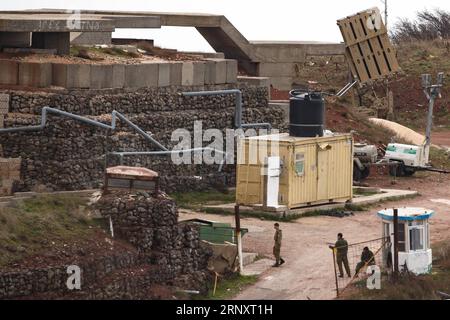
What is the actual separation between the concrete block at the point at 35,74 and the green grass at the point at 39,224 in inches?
202

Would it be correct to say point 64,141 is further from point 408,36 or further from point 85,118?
point 408,36

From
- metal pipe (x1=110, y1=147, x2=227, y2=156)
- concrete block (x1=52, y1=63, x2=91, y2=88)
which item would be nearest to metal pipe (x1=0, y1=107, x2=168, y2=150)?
metal pipe (x1=110, y1=147, x2=227, y2=156)

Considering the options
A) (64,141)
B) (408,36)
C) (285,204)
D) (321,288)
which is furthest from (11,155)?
(408,36)

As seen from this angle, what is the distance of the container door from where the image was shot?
3772 cm

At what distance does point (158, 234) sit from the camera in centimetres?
3097

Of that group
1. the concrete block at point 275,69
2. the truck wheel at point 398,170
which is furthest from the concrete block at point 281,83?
the truck wheel at point 398,170

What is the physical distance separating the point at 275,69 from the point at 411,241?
675 inches

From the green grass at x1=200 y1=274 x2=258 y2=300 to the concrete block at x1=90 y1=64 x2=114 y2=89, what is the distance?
24.0ft

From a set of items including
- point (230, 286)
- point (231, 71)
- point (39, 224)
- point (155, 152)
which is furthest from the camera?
point (231, 71)

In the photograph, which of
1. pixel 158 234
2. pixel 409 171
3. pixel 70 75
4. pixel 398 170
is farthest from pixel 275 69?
pixel 158 234

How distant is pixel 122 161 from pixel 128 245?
656 cm

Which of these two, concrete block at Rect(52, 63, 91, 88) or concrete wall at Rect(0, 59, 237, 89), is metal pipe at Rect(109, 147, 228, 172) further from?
concrete block at Rect(52, 63, 91, 88)

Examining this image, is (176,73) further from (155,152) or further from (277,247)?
(277,247)

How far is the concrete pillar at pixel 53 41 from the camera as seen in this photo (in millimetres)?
38031
